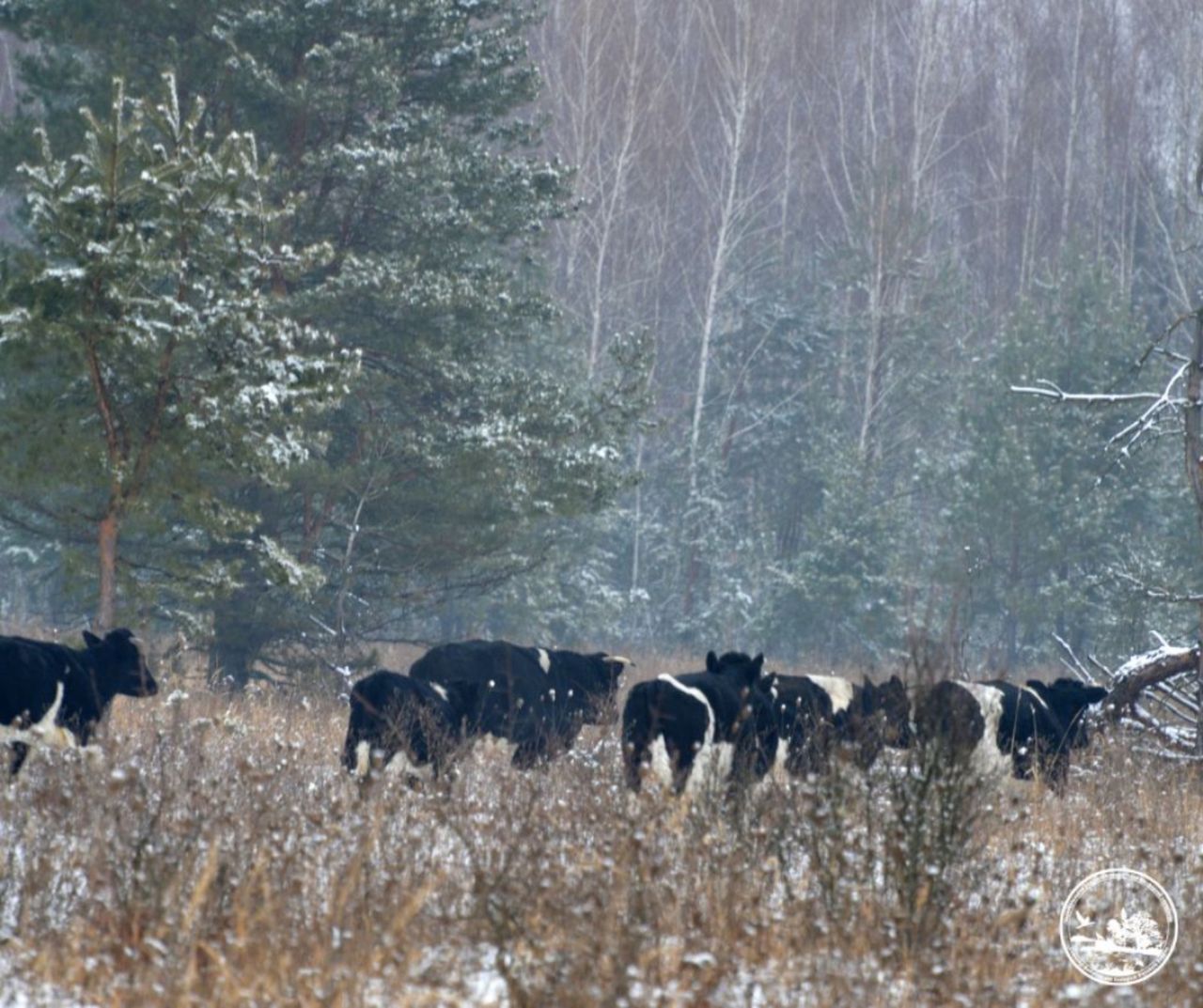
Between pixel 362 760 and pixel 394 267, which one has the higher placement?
pixel 394 267

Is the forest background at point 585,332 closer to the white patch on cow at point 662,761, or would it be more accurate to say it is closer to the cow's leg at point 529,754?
the white patch on cow at point 662,761

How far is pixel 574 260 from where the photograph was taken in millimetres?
39969

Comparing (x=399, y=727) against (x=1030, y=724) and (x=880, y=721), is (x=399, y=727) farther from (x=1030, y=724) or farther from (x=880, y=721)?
(x=1030, y=724)

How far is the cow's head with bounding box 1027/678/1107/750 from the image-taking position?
12.1 meters

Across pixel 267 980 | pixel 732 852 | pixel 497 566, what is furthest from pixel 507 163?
pixel 267 980

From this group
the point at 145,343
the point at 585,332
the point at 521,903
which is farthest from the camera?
the point at 585,332

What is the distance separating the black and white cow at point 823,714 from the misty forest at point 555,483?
0.22m

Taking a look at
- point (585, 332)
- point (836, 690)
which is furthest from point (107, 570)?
point (585, 332)

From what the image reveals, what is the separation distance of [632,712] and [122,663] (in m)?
4.11

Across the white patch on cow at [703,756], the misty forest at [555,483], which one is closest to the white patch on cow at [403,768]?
the misty forest at [555,483]

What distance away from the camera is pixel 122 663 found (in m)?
11.5

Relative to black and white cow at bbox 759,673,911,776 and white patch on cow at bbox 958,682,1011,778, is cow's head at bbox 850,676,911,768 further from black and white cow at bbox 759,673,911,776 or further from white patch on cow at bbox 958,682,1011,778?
white patch on cow at bbox 958,682,1011,778

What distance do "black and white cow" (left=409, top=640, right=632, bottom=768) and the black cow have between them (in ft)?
2.58

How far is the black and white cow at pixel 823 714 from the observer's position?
948cm
